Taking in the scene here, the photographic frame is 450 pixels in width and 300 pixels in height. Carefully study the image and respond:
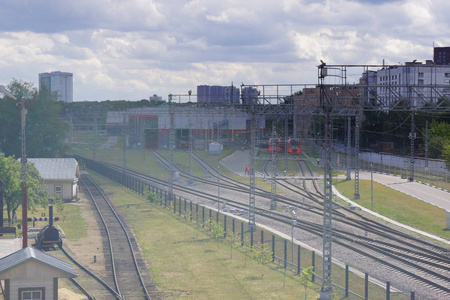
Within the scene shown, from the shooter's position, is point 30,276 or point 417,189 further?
point 417,189

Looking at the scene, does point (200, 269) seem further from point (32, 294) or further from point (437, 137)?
point (437, 137)

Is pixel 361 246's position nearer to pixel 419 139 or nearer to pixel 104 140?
pixel 419 139

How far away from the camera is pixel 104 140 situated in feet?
409

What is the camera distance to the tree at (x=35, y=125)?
263ft

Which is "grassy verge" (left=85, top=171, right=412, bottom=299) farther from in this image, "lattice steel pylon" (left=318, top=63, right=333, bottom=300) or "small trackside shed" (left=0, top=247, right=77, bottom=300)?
"small trackside shed" (left=0, top=247, right=77, bottom=300)

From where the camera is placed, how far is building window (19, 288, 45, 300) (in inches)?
845

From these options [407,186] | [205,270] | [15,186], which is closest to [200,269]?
[205,270]

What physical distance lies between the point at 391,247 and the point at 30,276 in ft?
64.5

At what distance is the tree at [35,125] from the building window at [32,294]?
60.3m

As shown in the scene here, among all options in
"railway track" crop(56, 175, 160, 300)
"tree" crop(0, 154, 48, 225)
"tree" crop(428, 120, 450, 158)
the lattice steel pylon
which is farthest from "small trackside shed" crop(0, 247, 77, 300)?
"tree" crop(428, 120, 450, 158)

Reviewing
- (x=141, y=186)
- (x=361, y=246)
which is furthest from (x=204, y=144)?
(x=361, y=246)

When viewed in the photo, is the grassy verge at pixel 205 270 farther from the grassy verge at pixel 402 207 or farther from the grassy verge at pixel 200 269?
the grassy verge at pixel 402 207

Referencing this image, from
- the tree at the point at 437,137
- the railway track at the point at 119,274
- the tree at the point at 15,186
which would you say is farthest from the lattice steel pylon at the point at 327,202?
the tree at the point at 437,137

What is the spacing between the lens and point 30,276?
843 inches
